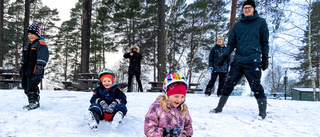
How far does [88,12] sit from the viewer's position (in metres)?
11.2

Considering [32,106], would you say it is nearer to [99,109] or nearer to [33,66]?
[33,66]

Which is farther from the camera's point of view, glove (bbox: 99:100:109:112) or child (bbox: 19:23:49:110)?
child (bbox: 19:23:49:110)

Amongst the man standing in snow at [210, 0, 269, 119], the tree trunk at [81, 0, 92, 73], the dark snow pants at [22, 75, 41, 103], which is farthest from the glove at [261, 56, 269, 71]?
the tree trunk at [81, 0, 92, 73]

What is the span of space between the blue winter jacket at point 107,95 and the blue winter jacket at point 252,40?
8.09 ft

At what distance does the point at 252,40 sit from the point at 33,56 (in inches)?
176

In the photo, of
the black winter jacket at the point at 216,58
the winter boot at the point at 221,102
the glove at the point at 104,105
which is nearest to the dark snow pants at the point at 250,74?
the winter boot at the point at 221,102

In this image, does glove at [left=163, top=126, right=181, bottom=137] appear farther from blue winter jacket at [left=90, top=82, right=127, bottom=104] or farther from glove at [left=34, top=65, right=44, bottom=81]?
glove at [left=34, top=65, right=44, bottom=81]

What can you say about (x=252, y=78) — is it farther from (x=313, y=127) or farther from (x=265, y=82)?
(x=265, y=82)

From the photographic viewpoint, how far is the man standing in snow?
13.1 ft

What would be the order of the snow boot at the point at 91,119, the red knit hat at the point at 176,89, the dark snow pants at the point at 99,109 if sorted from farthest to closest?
the dark snow pants at the point at 99,109
the snow boot at the point at 91,119
the red knit hat at the point at 176,89

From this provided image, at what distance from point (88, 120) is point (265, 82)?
65.0 metres

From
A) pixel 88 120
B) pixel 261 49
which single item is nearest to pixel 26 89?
pixel 88 120

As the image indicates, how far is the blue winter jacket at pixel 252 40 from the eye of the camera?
3995 millimetres

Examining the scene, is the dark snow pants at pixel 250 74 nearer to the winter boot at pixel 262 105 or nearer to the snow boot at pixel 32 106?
the winter boot at pixel 262 105
